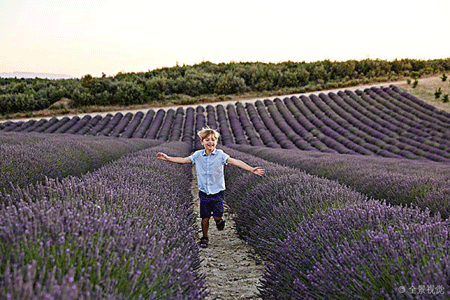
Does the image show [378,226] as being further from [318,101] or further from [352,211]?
[318,101]

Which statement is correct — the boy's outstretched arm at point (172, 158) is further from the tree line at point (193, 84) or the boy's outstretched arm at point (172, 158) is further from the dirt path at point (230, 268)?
the tree line at point (193, 84)

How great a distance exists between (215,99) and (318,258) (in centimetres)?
3387

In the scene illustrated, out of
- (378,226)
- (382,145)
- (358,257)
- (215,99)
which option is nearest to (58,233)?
(358,257)

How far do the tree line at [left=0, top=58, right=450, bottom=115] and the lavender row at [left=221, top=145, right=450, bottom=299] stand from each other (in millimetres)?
31966

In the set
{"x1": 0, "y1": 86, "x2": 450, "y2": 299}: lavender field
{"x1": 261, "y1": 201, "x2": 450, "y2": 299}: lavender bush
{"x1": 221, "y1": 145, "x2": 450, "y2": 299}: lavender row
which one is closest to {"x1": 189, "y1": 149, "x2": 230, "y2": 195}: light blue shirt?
{"x1": 0, "y1": 86, "x2": 450, "y2": 299}: lavender field

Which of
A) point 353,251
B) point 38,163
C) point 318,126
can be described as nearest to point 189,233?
point 353,251

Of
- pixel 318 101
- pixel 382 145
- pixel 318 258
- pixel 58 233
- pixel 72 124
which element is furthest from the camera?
pixel 318 101

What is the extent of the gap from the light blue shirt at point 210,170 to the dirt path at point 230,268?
2.32ft

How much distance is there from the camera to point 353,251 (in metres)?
1.79

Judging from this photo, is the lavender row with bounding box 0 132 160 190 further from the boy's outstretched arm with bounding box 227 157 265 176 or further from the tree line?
the tree line

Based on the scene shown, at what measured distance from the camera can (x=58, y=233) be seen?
4.77 feet

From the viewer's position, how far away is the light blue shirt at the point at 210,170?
3969 millimetres

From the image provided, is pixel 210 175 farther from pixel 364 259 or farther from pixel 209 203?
pixel 364 259

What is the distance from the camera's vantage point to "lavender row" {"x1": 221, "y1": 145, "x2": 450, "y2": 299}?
1.51 metres
